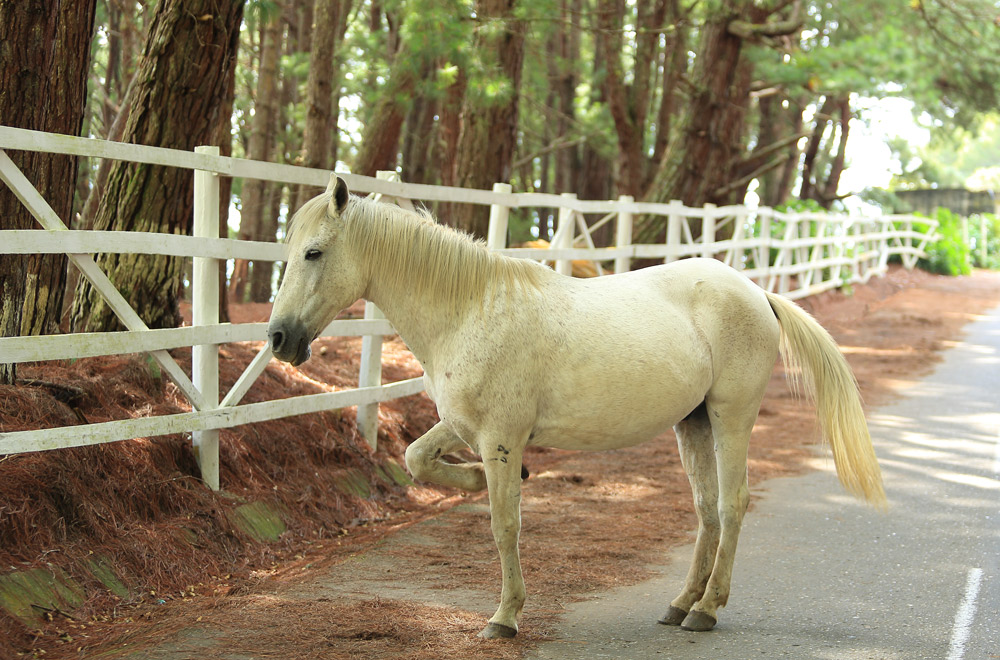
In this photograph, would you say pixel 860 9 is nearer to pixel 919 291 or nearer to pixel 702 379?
pixel 919 291

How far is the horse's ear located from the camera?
13.1 feet

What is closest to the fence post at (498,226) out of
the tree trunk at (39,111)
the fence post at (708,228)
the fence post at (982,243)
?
the tree trunk at (39,111)

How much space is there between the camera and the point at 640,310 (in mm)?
4500

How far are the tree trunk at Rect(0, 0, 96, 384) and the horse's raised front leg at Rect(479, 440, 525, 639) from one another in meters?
2.65

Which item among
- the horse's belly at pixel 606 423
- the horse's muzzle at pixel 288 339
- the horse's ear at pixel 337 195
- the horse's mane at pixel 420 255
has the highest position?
the horse's ear at pixel 337 195

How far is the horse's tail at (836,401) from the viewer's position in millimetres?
4797

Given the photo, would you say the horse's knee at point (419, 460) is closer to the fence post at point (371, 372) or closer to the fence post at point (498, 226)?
the fence post at point (371, 372)

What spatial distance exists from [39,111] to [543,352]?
3.13 meters

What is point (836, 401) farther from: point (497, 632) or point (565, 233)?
point (565, 233)

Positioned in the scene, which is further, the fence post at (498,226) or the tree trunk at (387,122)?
the tree trunk at (387,122)

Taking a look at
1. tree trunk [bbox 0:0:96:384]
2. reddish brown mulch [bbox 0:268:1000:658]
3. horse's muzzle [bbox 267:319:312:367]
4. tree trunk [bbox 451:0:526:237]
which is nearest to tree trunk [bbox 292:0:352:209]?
tree trunk [bbox 451:0:526:237]

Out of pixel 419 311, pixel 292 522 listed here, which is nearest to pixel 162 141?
pixel 292 522

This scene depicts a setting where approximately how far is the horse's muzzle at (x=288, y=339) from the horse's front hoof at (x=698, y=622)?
83.3 inches

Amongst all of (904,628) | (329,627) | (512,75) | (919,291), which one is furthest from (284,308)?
(919,291)
